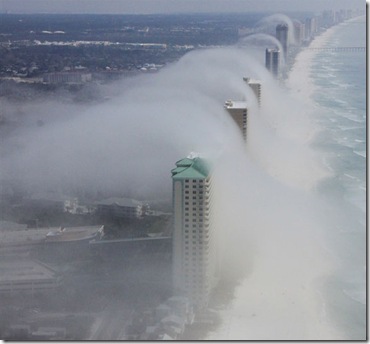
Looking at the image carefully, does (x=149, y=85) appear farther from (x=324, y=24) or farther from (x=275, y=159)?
(x=324, y=24)

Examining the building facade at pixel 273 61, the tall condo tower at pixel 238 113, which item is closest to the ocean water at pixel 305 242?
the tall condo tower at pixel 238 113

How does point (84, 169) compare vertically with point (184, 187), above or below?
below

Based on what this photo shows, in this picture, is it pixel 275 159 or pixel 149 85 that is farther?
pixel 149 85

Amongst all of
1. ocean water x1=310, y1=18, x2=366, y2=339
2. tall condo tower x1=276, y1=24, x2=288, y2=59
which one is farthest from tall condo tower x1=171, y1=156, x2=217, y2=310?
tall condo tower x1=276, y1=24, x2=288, y2=59

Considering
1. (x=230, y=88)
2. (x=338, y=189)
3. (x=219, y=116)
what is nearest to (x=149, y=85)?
(x=230, y=88)

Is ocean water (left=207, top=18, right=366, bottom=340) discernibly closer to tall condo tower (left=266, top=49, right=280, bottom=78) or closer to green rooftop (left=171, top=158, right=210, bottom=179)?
green rooftop (left=171, top=158, right=210, bottom=179)

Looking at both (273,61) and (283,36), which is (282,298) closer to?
(273,61)

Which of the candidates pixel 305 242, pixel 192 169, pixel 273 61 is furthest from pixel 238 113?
pixel 273 61

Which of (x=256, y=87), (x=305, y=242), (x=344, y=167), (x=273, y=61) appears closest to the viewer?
(x=305, y=242)

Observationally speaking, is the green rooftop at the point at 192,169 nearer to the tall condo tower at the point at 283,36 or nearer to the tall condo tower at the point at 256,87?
the tall condo tower at the point at 256,87
